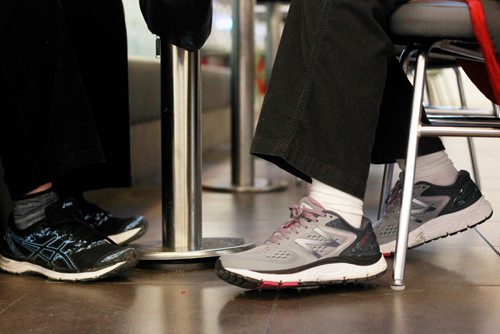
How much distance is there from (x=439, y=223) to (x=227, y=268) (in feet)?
1.55

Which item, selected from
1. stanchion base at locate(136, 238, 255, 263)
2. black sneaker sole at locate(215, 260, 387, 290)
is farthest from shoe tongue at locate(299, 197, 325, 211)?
stanchion base at locate(136, 238, 255, 263)

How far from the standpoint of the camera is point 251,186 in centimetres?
260

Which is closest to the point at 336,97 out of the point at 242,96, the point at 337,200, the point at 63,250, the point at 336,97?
the point at 336,97

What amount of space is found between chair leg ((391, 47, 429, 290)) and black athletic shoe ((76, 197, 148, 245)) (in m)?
0.57

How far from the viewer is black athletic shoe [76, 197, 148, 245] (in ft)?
5.02

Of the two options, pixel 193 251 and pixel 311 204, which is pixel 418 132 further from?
pixel 193 251

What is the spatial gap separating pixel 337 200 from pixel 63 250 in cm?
47

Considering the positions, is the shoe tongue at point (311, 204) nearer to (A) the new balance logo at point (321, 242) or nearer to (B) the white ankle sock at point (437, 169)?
(A) the new balance logo at point (321, 242)

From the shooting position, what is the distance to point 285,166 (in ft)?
3.89

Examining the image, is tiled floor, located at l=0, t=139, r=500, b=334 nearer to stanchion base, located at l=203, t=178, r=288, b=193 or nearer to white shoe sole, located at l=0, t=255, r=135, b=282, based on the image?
white shoe sole, located at l=0, t=255, r=135, b=282

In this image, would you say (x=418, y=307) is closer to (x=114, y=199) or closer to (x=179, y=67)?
(x=179, y=67)

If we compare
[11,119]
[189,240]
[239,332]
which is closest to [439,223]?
[189,240]

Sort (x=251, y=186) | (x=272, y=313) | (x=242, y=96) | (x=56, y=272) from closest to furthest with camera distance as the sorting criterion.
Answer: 1. (x=272, y=313)
2. (x=56, y=272)
3. (x=251, y=186)
4. (x=242, y=96)

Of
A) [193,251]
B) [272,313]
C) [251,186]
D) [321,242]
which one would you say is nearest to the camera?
[272,313]
